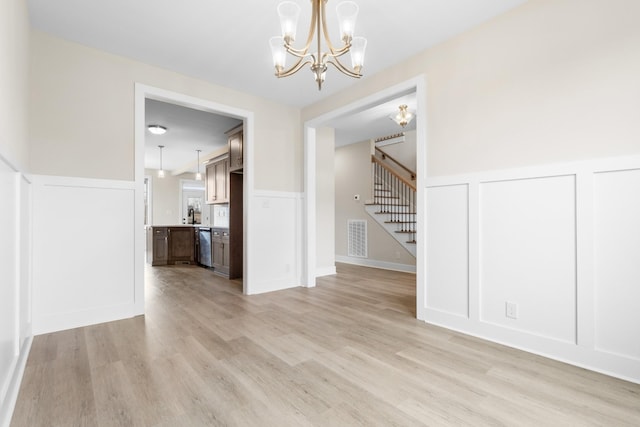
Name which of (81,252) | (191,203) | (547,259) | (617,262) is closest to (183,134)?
(81,252)

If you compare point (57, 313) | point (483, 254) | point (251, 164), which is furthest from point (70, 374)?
point (483, 254)

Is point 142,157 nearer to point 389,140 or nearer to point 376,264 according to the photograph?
point 376,264

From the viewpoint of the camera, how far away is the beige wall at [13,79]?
148 cm

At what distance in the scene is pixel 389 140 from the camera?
6.89 meters

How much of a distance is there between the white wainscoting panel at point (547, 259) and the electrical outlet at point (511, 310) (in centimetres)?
1

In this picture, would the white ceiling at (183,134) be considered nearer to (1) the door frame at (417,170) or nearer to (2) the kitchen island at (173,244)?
(1) the door frame at (417,170)

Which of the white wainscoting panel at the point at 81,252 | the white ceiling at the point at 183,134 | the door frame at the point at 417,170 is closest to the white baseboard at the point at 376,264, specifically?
the door frame at the point at 417,170

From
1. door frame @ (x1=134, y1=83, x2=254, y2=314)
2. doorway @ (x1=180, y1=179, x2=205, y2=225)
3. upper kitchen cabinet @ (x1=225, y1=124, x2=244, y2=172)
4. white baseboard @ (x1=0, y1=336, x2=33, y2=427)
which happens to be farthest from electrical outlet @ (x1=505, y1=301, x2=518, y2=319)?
doorway @ (x1=180, y1=179, x2=205, y2=225)

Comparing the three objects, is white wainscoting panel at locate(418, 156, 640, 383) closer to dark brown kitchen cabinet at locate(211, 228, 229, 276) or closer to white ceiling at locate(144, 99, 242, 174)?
dark brown kitchen cabinet at locate(211, 228, 229, 276)

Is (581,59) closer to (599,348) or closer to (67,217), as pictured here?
(599,348)

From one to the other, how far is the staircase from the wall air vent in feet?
0.70

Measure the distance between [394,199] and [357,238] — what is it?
3.88ft

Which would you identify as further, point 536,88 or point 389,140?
point 389,140

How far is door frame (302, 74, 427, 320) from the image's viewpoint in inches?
115
